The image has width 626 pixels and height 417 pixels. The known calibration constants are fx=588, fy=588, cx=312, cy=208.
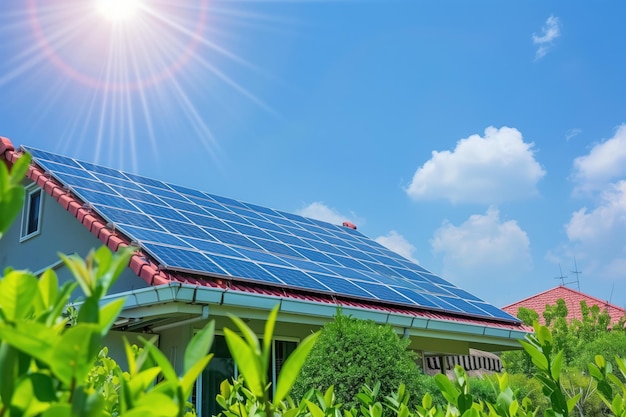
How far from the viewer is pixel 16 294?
2.92 ft

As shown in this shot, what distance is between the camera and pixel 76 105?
12.5m

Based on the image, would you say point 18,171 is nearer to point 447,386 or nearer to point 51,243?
point 447,386

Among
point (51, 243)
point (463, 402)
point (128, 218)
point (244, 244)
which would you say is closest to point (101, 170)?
point (51, 243)

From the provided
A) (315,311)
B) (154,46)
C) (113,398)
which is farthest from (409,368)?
(154,46)

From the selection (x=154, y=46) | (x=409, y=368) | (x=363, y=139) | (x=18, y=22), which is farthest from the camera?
(x=363, y=139)

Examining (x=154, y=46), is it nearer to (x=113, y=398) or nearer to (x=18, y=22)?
(x=18, y=22)

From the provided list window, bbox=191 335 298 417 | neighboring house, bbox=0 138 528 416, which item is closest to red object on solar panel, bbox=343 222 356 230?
neighboring house, bbox=0 138 528 416

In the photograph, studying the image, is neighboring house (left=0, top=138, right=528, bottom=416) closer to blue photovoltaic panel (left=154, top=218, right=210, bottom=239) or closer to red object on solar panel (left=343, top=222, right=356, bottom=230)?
blue photovoltaic panel (left=154, top=218, right=210, bottom=239)

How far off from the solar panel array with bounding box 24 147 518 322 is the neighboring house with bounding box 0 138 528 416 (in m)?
0.04

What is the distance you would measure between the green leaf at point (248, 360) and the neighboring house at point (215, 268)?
20.3 feet

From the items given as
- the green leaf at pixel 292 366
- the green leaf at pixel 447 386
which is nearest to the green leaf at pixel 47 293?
the green leaf at pixel 292 366

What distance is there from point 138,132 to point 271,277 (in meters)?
7.00

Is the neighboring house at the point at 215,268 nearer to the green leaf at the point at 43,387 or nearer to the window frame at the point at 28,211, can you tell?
the window frame at the point at 28,211

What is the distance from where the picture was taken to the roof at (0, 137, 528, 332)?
760cm
